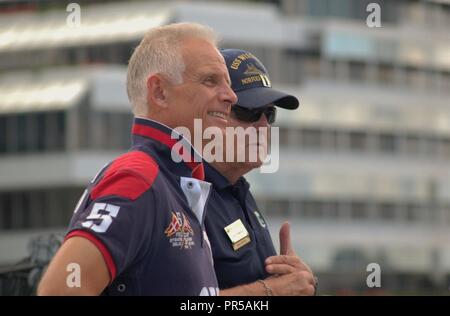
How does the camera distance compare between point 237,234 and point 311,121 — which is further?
point 311,121

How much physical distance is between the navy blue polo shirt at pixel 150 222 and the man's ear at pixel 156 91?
8cm

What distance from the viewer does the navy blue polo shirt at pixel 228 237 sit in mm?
4719

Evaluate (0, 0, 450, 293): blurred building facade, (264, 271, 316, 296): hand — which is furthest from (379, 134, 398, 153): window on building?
(264, 271, 316, 296): hand

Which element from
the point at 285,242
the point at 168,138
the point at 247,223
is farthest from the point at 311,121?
the point at 168,138

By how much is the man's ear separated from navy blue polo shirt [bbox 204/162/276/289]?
0.95 metres

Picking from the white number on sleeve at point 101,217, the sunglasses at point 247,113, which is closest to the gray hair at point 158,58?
the white number on sleeve at point 101,217

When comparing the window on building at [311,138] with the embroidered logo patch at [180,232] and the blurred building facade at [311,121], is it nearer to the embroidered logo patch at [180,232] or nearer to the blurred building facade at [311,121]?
the blurred building facade at [311,121]

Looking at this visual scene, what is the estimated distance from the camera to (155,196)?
355 centimetres

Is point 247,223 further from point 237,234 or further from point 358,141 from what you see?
point 358,141

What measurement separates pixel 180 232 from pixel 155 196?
0.14 m

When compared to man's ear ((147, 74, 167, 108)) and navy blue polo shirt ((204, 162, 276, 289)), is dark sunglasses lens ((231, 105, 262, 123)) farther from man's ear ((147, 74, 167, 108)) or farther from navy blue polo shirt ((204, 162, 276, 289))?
man's ear ((147, 74, 167, 108))

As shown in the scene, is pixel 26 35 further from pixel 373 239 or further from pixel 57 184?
pixel 373 239

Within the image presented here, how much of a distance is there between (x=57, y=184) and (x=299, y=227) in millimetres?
11411

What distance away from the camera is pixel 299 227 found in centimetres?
5516
